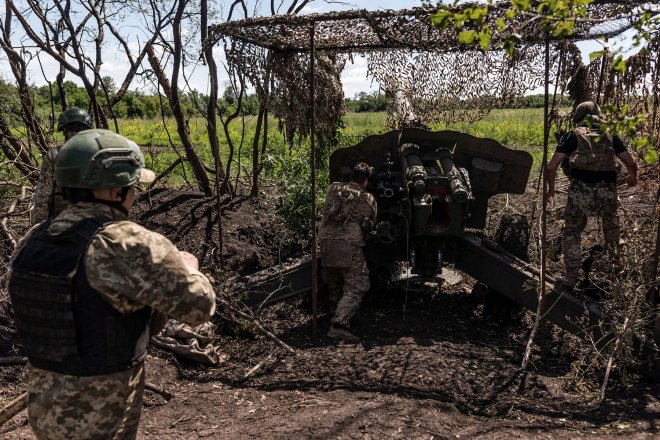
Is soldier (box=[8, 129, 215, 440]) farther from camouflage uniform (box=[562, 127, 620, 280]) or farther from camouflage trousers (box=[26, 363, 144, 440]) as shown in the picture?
camouflage uniform (box=[562, 127, 620, 280])

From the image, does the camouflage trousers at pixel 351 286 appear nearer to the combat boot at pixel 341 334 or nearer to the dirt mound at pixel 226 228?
the combat boot at pixel 341 334

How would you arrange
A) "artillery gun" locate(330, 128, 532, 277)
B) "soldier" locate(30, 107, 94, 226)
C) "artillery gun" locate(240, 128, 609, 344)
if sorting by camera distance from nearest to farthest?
"soldier" locate(30, 107, 94, 226)
"artillery gun" locate(240, 128, 609, 344)
"artillery gun" locate(330, 128, 532, 277)

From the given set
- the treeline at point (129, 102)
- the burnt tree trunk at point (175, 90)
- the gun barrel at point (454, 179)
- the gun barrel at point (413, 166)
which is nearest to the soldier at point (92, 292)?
the gun barrel at point (413, 166)

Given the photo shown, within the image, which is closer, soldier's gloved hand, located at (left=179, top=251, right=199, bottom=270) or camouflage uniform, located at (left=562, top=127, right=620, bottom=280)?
soldier's gloved hand, located at (left=179, top=251, right=199, bottom=270)

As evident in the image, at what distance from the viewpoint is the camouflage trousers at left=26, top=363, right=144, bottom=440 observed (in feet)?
8.58

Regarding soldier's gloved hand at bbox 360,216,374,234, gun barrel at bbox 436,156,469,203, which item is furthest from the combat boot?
gun barrel at bbox 436,156,469,203

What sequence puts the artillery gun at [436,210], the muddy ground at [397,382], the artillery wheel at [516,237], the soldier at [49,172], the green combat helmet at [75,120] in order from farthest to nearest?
the artillery wheel at [516,237] < the artillery gun at [436,210] < the green combat helmet at [75,120] < the soldier at [49,172] < the muddy ground at [397,382]

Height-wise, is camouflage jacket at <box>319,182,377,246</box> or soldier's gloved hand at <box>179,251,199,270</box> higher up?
soldier's gloved hand at <box>179,251,199,270</box>

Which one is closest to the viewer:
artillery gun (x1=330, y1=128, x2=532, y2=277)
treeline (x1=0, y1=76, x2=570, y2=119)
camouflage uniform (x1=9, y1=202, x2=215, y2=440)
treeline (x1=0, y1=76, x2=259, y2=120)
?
camouflage uniform (x1=9, y1=202, x2=215, y2=440)

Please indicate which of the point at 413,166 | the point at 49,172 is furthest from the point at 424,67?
the point at 49,172

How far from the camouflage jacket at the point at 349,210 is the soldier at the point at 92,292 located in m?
3.86

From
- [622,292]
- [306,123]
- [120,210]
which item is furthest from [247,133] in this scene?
[120,210]

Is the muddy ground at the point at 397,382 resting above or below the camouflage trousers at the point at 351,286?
below

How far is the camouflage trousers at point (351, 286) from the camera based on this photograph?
21.1 feet
